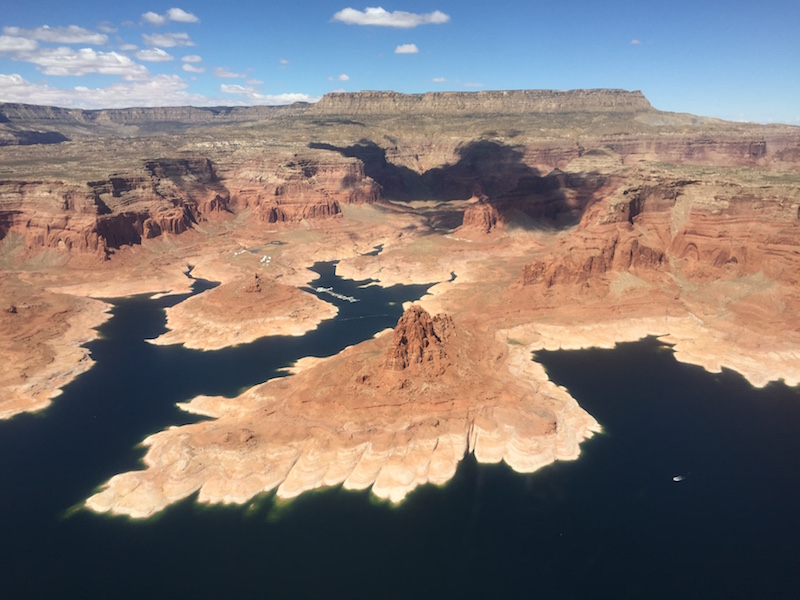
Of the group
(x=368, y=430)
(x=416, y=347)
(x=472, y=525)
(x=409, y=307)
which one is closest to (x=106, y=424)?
(x=368, y=430)

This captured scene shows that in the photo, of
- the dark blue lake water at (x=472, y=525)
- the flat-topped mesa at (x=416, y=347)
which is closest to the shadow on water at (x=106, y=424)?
the dark blue lake water at (x=472, y=525)

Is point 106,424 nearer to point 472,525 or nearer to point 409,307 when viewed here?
point 472,525

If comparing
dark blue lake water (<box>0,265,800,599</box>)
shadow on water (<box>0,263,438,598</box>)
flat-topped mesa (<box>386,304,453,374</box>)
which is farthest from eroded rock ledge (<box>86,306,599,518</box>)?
shadow on water (<box>0,263,438,598</box>)

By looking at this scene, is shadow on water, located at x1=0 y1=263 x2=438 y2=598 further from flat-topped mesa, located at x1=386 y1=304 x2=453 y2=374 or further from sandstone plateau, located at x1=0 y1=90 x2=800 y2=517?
flat-topped mesa, located at x1=386 y1=304 x2=453 y2=374

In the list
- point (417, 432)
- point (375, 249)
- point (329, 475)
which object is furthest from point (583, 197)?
point (329, 475)

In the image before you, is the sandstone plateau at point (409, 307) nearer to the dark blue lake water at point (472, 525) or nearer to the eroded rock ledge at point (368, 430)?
the eroded rock ledge at point (368, 430)
